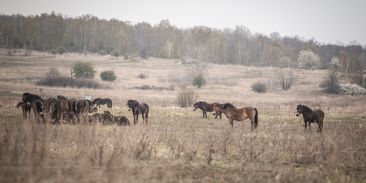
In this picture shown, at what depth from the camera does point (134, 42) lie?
128750mm

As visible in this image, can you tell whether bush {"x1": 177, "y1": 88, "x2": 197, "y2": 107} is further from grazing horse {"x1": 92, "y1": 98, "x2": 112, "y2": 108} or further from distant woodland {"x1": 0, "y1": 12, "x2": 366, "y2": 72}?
distant woodland {"x1": 0, "y1": 12, "x2": 366, "y2": 72}

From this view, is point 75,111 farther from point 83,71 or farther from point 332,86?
point 332,86

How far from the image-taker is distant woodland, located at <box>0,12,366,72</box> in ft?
362

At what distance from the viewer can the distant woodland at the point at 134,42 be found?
4341 inches

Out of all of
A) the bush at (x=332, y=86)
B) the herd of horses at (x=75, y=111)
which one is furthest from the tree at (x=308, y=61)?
the herd of horses at (x=75, y=111)

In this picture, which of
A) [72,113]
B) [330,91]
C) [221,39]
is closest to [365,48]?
[221,39]

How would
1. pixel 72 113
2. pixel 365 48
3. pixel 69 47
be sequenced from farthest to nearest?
pixel 365 48, pixel 69 47, pixel 72 113

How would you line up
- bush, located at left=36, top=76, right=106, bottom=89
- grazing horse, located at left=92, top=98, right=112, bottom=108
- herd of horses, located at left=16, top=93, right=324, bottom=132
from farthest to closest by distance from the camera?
bush, located at left=36, top=76, right=106, bottom=89 < grazing horse, located at left=92, top=98, right=112, bottom=108 < herd of horses, located at left=16, top=93, right=324, bottom=132

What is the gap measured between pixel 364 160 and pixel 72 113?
13.5 metres

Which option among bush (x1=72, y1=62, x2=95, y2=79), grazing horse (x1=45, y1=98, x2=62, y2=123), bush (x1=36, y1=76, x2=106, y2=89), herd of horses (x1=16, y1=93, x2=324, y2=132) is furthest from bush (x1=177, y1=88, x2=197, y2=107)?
bush (x1=72, y1=62, x2=95, y2=79)

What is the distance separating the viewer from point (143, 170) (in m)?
10.2

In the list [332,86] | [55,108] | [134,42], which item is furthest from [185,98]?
[134,42]

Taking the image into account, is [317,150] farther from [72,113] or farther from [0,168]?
[72,113]

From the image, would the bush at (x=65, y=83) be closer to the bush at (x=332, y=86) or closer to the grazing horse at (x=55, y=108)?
the grazing horse at (x=55, y=108)
